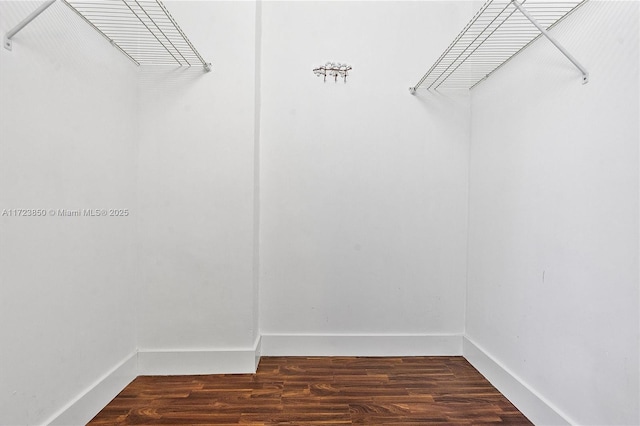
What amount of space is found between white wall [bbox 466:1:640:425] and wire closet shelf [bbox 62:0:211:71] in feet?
5.77

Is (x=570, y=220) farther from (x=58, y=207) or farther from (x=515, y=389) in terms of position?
(x=58, y=207)

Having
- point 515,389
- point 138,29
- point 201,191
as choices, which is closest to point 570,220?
point 515,389

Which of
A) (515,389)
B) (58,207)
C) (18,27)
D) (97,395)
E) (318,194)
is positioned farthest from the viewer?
(318,194)

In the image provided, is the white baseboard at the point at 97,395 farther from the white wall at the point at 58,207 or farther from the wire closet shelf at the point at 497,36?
the wire closet shelf at the point at 497,36

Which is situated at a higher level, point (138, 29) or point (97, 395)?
point (138, 29)

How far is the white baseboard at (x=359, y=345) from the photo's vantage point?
8.57ft

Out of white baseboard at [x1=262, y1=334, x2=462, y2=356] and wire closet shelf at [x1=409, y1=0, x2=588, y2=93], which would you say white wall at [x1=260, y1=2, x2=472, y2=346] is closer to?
white baseboard at [x1=262, y1=334, x2=462, y2=356]

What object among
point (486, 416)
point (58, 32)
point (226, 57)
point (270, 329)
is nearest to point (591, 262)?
point (486, 416)

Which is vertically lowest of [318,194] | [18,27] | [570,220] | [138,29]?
[570,220]

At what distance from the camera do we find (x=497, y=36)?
2037 mm

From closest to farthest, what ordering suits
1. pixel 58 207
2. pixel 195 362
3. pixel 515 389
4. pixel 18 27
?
pixel 18 27 < pixel 58 207 < pixel 515 389 < pixel 195 362

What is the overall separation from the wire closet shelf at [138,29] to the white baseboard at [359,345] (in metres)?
1.88

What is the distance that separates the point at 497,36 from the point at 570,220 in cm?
109

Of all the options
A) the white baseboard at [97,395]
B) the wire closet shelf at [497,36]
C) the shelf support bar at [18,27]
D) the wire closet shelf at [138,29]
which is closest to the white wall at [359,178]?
the wire closet shelf at [497,36]
